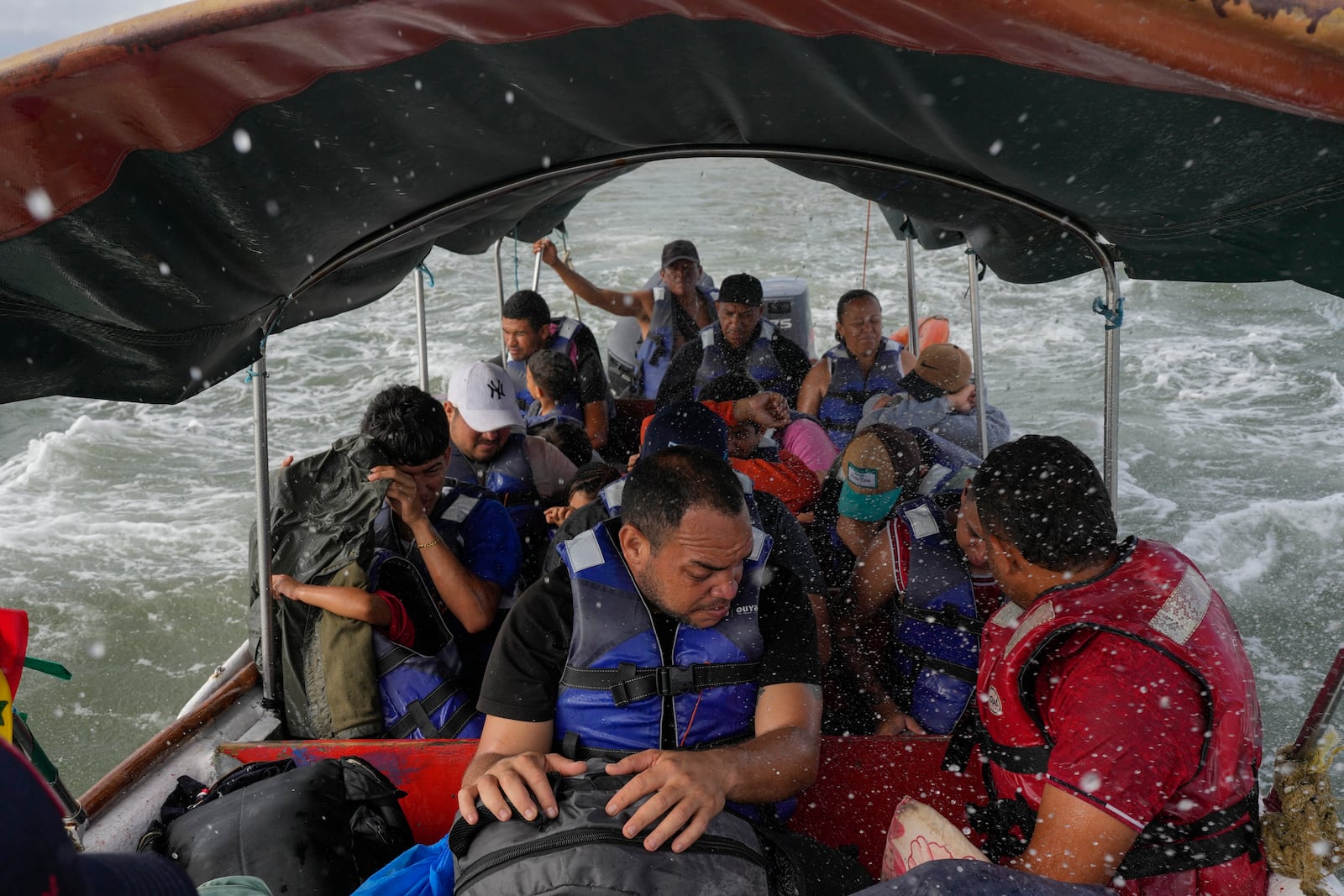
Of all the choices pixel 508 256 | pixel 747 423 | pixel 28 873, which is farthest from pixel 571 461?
pixel 508 256

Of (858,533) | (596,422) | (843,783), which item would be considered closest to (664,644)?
(843,783)

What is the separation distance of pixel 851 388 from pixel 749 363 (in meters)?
0.59

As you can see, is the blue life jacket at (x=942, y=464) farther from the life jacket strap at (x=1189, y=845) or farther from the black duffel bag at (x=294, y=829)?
the black duffel bag at (x=294, y=829)

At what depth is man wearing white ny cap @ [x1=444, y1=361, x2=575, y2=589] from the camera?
12.2ft

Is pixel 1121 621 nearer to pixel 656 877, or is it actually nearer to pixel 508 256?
pixel 656 877

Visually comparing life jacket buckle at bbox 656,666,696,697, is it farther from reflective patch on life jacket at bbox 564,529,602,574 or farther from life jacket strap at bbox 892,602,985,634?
life jacket strap at bbox 892,602,985,634

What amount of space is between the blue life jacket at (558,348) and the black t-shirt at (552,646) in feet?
10.3

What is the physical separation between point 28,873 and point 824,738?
1.88 m

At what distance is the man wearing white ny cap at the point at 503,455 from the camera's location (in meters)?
3.72

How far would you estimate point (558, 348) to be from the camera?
5.45 meters

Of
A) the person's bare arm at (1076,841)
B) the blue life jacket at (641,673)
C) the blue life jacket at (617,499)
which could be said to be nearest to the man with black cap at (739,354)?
the blue life jacket at (617,499)

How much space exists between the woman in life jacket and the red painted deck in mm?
2803

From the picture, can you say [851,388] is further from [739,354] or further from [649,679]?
[649,679]

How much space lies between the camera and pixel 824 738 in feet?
8.08
